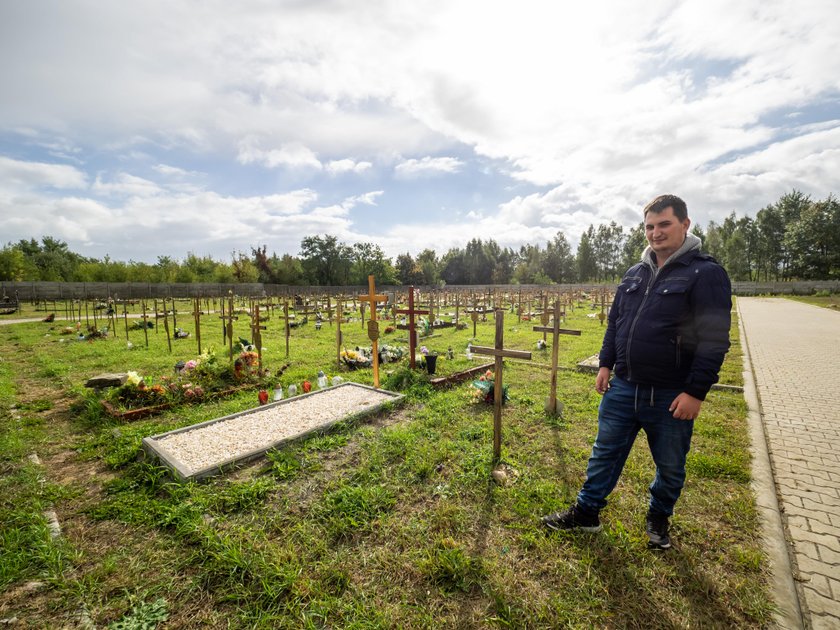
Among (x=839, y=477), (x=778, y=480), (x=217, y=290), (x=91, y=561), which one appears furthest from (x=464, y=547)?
(x=217, y=290)

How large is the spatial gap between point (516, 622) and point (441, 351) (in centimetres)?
888

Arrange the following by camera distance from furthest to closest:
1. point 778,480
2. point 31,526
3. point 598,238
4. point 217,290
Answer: point 598,238
point 217,290
point 778,480
point 31,526

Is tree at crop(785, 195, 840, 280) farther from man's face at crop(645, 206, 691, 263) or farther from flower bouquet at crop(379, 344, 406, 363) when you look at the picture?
man's face at crop(645, 206, 691, 263)

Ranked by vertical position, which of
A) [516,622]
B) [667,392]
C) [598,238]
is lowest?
[516,622]

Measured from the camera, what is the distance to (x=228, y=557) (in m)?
2.65

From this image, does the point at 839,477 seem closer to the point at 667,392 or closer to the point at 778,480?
the point at 778,480

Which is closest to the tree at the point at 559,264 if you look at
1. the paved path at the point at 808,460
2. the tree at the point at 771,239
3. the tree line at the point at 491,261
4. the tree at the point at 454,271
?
the tree line at the point at 491,261

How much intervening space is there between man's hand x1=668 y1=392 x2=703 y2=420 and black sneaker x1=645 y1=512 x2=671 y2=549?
101cm

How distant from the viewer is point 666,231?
8.11 ft

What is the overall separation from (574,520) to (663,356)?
5.03 feet

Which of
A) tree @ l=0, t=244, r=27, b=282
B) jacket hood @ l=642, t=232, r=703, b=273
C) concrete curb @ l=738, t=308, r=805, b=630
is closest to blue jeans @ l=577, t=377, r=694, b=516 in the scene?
concrete curb @ l=738, t=308, r=805, b=630

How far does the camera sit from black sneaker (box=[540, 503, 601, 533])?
292cm

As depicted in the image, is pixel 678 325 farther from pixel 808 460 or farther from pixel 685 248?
pixel 808 460

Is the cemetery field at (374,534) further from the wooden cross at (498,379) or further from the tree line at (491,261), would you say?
the tree line at (491,261)
